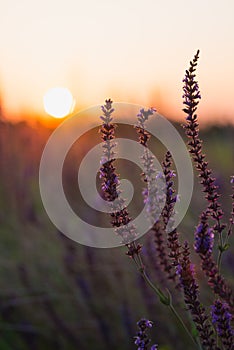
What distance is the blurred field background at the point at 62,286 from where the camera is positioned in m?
3.70

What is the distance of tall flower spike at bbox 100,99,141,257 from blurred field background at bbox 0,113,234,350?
3.95ft

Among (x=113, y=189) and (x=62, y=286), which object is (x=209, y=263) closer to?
(x=113, y=189)

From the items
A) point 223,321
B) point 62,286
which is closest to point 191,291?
point 223,321

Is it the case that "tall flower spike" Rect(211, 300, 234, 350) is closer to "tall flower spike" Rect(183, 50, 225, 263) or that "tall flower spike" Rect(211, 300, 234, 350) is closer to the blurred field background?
"tall flower spike" Rect(183, 50, 225, 263)

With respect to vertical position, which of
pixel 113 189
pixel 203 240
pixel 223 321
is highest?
pixel 113 189

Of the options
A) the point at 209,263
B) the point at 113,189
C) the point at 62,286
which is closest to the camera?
the point at 209,263

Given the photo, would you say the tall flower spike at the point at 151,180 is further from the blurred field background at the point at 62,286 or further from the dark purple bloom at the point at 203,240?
the blurred field background at the point at 62,286

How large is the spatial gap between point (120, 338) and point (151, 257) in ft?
3.47

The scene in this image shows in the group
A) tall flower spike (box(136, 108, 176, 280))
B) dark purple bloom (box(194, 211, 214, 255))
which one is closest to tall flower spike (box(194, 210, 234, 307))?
dark purple bloom (box(194, 211, 214, 255))

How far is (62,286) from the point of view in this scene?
14.4 feet

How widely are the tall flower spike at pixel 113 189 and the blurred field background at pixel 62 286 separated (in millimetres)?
1204

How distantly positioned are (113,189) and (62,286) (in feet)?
9.39

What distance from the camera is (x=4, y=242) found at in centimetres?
513

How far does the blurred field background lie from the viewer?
3701 mm
